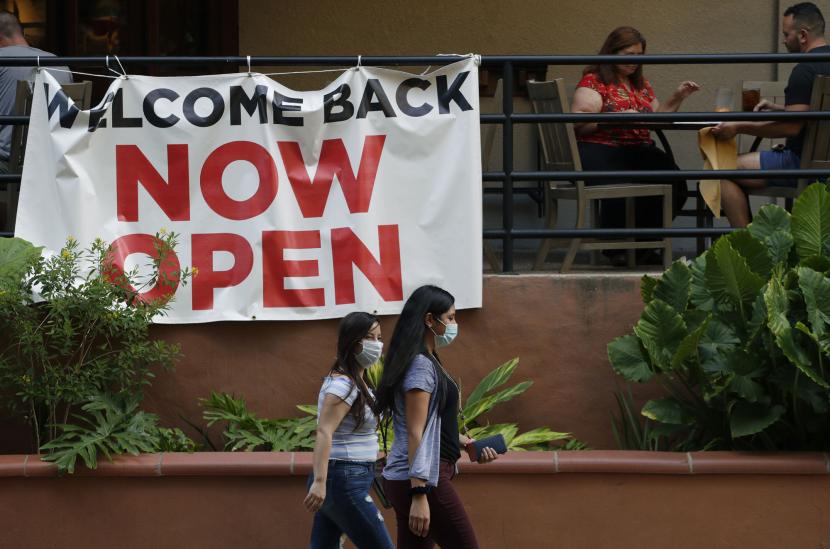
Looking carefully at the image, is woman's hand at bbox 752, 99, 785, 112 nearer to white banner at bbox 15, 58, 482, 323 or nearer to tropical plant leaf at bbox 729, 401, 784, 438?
white banner at bbox 15, 58, 482, 323

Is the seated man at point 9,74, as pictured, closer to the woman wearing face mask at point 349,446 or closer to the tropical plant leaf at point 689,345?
the woman wearing face mask at point 349,446

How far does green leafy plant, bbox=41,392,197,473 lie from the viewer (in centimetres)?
617

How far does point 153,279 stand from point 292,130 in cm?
109

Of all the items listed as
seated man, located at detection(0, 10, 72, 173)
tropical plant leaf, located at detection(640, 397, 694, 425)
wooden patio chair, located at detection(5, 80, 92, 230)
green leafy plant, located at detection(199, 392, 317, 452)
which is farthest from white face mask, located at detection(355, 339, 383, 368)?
seated man, located at detection(0, 10, 72, 173)

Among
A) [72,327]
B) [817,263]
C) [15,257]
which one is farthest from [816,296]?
[15,257]

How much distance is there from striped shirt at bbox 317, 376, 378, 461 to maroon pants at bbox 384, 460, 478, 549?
213 mm

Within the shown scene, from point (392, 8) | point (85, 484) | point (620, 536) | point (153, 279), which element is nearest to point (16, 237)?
point (153, 279)

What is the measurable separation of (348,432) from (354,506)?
0.99 ft

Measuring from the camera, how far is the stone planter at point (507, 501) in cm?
608

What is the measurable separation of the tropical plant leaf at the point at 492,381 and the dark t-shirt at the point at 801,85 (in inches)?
88.2

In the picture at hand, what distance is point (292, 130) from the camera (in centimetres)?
674

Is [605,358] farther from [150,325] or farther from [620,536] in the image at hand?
[150,325]

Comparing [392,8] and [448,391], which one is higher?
[392,8]

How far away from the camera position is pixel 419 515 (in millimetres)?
4836
